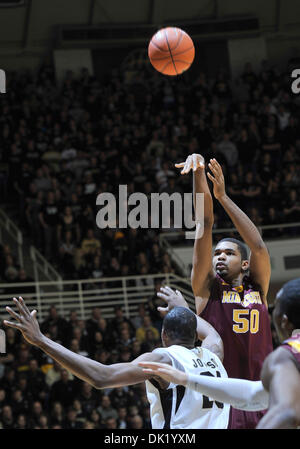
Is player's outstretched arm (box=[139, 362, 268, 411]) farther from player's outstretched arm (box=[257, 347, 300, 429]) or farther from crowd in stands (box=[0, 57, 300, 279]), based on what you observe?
crowd in stands (box=[0, 57, 300, 279])

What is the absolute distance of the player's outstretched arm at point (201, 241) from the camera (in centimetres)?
564

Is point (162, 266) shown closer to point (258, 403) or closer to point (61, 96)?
point (61, 96)

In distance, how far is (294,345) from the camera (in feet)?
11.3

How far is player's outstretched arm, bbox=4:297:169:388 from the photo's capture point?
413 cm

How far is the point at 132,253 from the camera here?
1437cm

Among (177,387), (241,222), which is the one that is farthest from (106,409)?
(177,387)

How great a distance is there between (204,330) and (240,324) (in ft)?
1.66

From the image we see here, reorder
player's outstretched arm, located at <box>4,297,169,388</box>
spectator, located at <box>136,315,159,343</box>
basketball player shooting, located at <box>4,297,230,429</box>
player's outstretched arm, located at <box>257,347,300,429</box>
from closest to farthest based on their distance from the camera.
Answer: player's outstretched arm, located at <box>257,347,300,429</box> < player's outstretched arm, located at <box>4,297,169,388</box> < basketball player shooting, located at <box>4,297,230,429</box> < spectator, located at <box>136,315,159,343</box>

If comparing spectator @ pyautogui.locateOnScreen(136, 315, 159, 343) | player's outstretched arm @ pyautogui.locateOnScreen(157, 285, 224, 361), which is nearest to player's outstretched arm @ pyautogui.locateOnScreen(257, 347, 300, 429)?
player's outstretched arm @ pyautogui.locateOnScreen(157, 285, 224, 361)

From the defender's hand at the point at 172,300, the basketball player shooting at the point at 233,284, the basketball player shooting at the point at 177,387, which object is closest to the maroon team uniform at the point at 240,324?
the basketball player shooting at the point at 233,284

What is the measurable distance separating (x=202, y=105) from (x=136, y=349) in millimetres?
7767

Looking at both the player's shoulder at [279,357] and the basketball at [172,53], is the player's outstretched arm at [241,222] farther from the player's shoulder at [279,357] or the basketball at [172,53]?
the basketball at [172,53]

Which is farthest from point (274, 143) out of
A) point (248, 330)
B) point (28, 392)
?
Result: point (248, 330)

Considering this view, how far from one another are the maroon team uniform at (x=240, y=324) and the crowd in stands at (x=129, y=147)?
8183 mm
